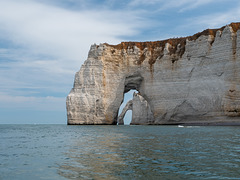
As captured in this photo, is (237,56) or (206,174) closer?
(206,174)

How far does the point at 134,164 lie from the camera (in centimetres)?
796

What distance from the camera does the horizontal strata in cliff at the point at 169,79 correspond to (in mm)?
36188

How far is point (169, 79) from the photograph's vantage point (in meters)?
42.2

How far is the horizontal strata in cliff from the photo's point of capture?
3619cm

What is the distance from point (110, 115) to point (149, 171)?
37552 mm

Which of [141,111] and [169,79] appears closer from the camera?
[169,79]

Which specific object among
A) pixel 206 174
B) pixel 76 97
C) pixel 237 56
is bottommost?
pixel 206 174

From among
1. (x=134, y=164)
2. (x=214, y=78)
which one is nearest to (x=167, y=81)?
(x=214, y=78)

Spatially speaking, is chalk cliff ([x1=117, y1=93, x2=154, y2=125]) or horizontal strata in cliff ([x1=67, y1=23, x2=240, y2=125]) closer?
horizontal strata in cliff ([x1=67, y1=23, x2=240, y2=125])

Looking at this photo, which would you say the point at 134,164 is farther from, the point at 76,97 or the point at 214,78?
the point at 76,97

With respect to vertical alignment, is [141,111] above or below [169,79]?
below

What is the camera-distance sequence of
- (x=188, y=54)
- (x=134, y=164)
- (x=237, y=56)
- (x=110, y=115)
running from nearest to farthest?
(x=134, y=164) < (x=237, y=56) < (x=188, y=54) < (x=110, y=115)

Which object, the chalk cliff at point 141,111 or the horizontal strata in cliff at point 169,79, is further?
the chalk cliff at point 141,111

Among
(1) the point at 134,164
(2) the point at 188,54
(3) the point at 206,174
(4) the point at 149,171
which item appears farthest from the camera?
(2) the point at 188,54
